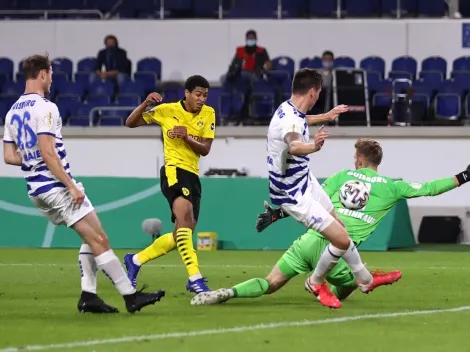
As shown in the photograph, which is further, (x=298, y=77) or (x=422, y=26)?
(x=422, y=26)

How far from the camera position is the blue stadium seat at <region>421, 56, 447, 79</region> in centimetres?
2545

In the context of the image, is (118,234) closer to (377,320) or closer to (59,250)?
(59,250)

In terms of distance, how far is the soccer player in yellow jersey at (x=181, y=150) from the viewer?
11.0 m

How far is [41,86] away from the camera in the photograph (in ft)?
29.4

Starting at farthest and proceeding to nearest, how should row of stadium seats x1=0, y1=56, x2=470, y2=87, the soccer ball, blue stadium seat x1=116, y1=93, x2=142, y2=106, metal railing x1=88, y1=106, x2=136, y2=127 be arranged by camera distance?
row of stadium seats x1=0, y1=56, x2=470, y2=87
blue stadium seat x1=116, y1=93, x2=142, y2=106
metal railing x1=88, y1=106, x2=136, y2=127
the soccer ball

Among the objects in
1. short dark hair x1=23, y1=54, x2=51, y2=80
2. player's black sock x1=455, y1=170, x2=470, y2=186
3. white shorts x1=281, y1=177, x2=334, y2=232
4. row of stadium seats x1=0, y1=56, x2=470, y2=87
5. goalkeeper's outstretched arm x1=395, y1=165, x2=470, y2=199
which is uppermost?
row of stadium seats x1=0, y1=56, x2=470, y2=87

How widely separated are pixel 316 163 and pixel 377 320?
1437cm

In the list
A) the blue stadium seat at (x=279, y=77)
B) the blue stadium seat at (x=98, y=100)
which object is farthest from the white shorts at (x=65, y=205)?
the blue stadium seat at (x=98, y=100)

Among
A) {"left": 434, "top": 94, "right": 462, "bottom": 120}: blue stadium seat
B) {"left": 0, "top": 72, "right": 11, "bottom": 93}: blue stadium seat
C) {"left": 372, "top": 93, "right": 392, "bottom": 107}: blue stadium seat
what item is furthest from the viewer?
{"left": 0, "top": 72, "right": 11, "bottom": 93}: blue stadium seat

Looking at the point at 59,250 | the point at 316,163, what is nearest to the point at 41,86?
the point at 59,250

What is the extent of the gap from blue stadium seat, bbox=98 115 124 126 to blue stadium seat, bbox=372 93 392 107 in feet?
17.5

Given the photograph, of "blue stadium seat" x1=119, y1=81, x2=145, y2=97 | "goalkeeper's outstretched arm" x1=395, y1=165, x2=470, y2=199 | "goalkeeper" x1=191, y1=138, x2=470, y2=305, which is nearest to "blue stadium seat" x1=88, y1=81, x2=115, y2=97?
"blue stadium seat" x1=119, y1=81, x2=145, y2=97

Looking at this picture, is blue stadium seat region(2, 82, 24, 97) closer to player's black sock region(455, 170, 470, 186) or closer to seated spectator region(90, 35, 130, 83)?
seated spectator region(90, 35, 130, 83)

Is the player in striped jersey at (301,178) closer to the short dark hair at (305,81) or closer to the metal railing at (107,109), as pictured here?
the short dark hair at (305,81)
